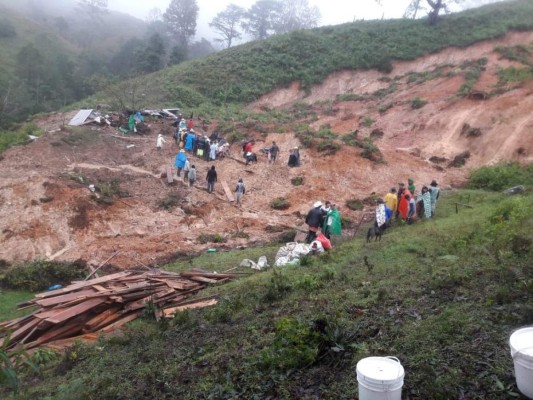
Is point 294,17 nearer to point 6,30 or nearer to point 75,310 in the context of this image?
point 6,30

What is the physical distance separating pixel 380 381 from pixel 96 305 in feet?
21.2

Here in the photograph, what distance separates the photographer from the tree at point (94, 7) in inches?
3711

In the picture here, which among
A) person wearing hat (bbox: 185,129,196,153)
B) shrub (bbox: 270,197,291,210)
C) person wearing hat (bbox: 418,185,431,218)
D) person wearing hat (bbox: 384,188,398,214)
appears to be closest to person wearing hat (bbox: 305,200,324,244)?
person wearing hat (bbox: 384,188,398,214)

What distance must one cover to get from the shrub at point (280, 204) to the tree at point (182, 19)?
170ft

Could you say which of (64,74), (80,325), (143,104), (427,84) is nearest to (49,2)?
(64,74)

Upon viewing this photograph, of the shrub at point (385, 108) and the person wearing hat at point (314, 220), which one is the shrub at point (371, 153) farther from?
the person wearing hat at point (314, 220)

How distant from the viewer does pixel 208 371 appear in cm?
582

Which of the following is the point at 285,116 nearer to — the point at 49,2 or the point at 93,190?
the point at 93,190

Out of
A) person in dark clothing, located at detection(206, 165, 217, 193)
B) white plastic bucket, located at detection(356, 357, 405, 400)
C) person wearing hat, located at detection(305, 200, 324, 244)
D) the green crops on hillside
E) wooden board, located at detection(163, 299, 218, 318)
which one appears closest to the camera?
white plastic bucket, located at detection(356, 357, 405, 400)

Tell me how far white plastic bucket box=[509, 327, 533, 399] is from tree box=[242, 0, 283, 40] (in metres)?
69.0

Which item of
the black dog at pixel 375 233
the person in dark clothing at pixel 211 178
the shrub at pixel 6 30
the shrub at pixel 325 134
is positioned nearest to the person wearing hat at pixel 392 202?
the black dog at pixel 375 233

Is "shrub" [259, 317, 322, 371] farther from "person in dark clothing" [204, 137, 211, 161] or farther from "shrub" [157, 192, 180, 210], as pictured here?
"person in dark clothing" [204, 137, 211, 161]

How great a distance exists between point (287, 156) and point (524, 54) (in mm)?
19022

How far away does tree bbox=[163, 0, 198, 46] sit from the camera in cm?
6612
